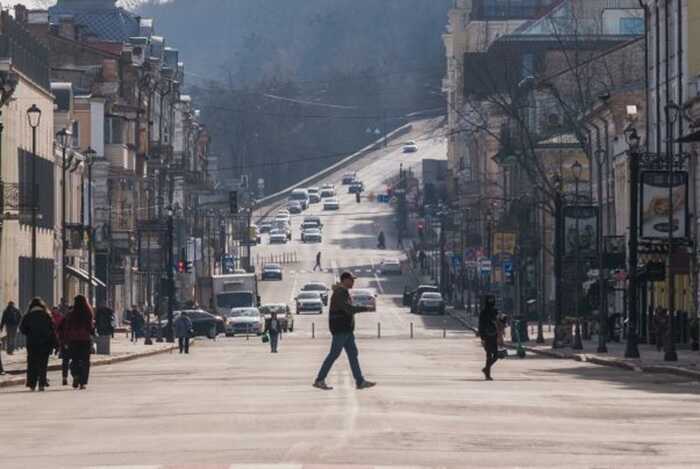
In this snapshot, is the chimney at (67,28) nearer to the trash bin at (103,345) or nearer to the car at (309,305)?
the car at (309,305)

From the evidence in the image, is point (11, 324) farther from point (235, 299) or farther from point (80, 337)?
point (235, 299)

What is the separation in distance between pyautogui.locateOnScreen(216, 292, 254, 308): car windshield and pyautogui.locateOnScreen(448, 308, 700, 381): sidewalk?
3199cm

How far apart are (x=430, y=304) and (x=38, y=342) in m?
81.8

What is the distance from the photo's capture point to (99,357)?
59.5m

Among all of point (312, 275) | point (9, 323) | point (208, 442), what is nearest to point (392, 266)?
point (312, 275)

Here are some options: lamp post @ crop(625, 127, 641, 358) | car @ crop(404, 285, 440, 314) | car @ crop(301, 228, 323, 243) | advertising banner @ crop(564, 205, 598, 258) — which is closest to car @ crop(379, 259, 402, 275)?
car @ crop(404, 285, 440, 314)

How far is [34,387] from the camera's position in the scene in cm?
3834

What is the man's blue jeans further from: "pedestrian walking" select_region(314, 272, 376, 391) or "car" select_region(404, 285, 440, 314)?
"car" select_region(404, 285, 440, 314)

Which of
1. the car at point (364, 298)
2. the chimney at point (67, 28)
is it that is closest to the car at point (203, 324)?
the car at point (364, 298)

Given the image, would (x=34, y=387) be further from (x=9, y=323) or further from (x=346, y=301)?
(x=9, y=323)

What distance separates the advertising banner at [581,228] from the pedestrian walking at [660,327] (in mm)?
6395

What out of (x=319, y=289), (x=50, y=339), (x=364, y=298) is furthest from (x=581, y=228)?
(x=319, y=289)

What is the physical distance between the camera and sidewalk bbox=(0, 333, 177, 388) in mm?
44000

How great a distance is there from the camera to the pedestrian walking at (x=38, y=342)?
38188mm
